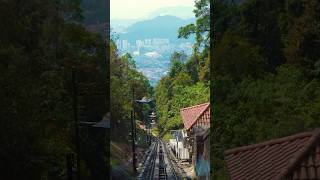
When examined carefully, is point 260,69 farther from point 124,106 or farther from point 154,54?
point 124,106

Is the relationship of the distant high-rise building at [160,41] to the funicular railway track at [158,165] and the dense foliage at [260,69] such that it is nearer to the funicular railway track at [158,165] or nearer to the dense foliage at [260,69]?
the dense foliage at [260,69]

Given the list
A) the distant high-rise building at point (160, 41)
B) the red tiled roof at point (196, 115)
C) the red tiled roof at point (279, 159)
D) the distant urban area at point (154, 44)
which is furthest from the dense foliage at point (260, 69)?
the distant high-rise building at point (160, 41)

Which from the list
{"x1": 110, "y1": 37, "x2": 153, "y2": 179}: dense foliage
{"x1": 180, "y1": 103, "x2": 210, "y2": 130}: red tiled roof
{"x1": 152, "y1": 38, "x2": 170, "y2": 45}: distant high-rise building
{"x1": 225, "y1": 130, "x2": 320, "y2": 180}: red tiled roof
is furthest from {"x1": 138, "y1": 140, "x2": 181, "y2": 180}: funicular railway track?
{"x1": 152, "y1": 38, "x2": 170, "y2": 45}: distant high-rise building

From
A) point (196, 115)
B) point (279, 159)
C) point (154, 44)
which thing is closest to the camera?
point (279, 159)

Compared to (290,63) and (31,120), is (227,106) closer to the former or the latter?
(290,63)

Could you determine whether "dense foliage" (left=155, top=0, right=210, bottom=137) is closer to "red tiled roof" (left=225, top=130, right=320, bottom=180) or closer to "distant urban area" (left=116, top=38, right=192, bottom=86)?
"distant urban area" (left=116, top=38, right=192, bottom=86)

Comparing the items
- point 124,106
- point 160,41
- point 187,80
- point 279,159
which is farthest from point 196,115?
point 279,159

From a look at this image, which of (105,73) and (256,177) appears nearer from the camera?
(256,177)

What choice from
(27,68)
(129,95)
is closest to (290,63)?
A: (129,95)
